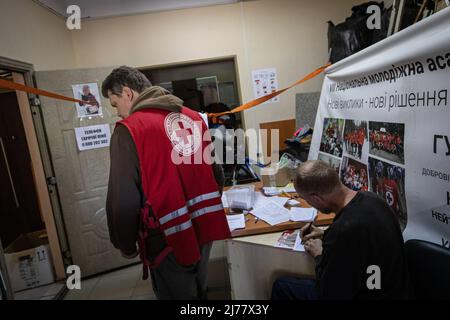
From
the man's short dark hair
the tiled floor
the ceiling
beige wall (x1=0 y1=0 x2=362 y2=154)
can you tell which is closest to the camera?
the man's short dark hair

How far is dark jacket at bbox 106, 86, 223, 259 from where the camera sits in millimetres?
1005

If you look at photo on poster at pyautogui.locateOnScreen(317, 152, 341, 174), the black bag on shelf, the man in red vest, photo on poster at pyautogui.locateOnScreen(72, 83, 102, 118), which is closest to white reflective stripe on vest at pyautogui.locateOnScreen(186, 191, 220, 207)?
the man in red vest

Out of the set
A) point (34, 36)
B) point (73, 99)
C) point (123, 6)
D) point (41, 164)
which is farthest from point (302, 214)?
point (123, 6)

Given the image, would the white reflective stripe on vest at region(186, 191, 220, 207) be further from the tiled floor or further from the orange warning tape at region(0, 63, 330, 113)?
the tiled floor

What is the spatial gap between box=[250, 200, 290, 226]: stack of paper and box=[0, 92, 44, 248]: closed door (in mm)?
3319

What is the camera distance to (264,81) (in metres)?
3.26

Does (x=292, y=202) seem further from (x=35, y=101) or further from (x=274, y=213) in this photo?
(x=35, y=101)

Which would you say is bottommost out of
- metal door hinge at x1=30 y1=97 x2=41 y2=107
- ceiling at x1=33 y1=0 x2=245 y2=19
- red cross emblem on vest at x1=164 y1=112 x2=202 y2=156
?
red cross emblem on vest at x1=164 y1=112 x2=202 y2=156

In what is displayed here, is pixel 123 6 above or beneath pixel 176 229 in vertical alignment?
above

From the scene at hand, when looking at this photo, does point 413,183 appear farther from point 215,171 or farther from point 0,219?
point 0,219

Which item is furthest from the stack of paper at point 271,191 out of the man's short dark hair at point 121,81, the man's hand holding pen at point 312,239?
the man's short dark hair at point 121,81

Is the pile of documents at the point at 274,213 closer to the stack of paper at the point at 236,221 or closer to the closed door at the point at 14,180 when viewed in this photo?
the stack of paper at the point at 236,221

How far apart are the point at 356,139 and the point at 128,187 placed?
1.47 m

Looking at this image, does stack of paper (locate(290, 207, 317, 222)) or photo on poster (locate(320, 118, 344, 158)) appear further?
photo on poster (locate(320, 118, 344, 158))
